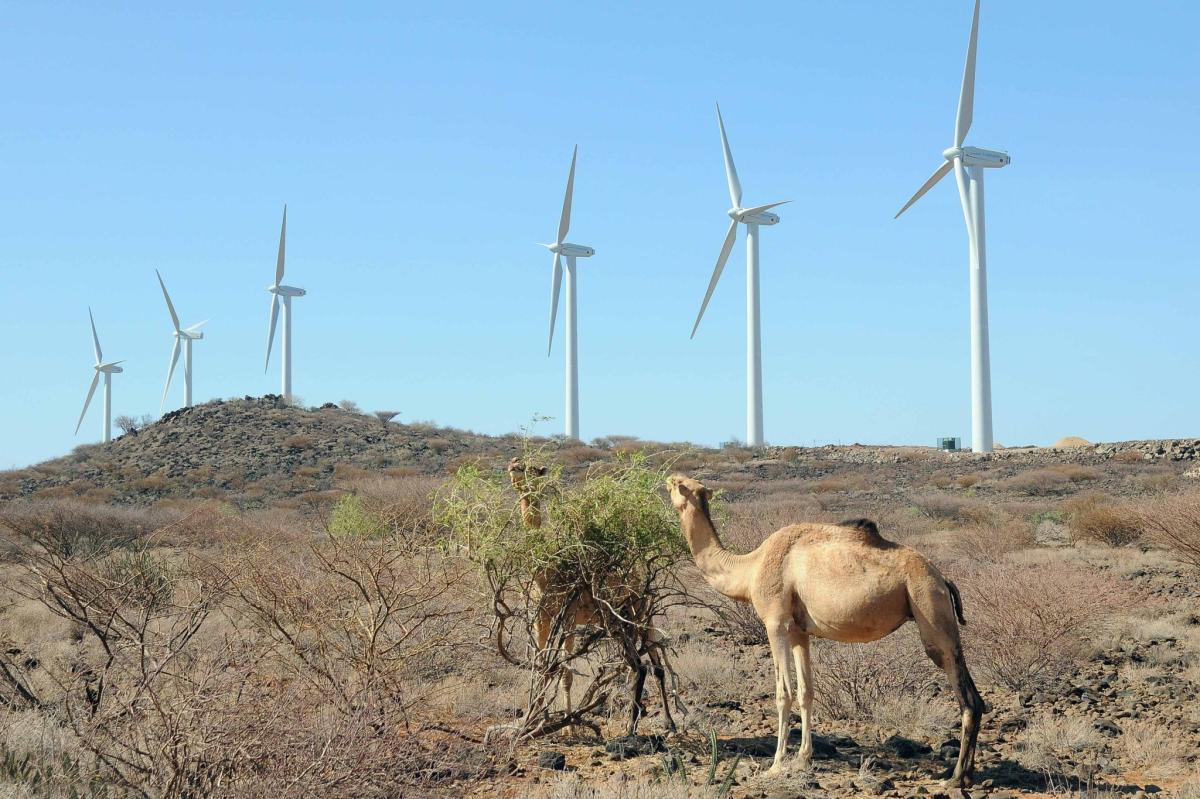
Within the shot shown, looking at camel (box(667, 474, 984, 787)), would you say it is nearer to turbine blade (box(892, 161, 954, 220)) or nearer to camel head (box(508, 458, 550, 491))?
camel head (box(508, 458, 550, 491))

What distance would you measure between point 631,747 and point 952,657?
294cm

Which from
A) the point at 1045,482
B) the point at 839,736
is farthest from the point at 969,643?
the point at 1045,482

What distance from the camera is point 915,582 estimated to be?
862 cm

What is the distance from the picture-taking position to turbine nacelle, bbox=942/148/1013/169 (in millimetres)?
52969

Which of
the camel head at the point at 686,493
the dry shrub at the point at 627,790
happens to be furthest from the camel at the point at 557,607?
the dry shrub at the point at 627,790

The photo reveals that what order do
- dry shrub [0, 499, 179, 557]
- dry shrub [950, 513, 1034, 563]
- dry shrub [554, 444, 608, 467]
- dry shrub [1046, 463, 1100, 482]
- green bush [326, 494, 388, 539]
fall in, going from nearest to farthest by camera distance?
dry shrub [950, 513, 1034, 563], green bush [326, 494, 388, 539], dry shrub [0, 499, 179, 557], dry shrub [1046, 463, 1100, 482], dry shrub [554, 444, 608, 467]

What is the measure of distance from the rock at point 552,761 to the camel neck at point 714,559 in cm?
192

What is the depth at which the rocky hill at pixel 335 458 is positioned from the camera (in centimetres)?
5016

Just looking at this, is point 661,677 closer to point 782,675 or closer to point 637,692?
point 637,692

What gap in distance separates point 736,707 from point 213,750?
6.36 metres

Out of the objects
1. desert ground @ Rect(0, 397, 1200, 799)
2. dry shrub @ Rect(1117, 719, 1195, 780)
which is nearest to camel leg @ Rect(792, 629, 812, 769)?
desert ground @ Rect(0, 397, 1200, 799)

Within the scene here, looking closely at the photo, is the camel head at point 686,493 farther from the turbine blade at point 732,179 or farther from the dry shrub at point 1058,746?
the turbine blade at point 732,179

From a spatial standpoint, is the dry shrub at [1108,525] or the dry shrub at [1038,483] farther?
the dry shrub at [1038,483]

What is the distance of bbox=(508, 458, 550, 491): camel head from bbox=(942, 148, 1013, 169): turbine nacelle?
4723 cm
